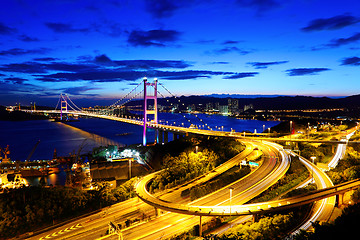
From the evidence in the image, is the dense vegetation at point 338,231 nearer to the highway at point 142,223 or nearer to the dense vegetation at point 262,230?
the dense vegetation at point 262,230

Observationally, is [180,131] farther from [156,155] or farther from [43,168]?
[43,168]

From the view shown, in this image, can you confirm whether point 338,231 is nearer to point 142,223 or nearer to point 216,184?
point 142,223

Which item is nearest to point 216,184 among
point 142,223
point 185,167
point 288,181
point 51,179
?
point 185,167

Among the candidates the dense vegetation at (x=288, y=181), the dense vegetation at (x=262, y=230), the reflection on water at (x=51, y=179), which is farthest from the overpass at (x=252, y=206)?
the reflection on water at (x=51, y=179)

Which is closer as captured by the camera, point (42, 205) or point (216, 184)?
point (42, 205)

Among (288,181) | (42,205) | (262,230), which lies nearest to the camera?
(262,230)

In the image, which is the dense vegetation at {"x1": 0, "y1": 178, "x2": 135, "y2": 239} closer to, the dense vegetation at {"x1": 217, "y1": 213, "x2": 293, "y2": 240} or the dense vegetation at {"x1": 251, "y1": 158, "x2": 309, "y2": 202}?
the dense vegetation at {"x1": 251, "y1": 158, "x2": 309, "y2": 202}

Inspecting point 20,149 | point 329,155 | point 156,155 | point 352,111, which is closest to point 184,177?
point 156,155

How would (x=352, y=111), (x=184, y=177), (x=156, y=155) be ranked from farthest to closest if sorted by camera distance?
1. (x=352, y=111)
2. (x=156, y=155)
3. (x=184, y=177)

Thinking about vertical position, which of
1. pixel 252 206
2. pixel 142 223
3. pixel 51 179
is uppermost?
pixel 252 206
